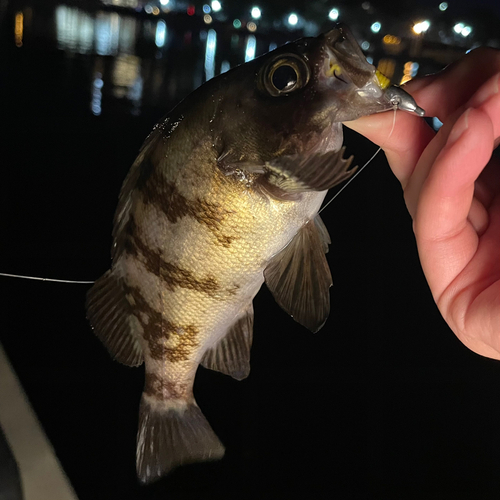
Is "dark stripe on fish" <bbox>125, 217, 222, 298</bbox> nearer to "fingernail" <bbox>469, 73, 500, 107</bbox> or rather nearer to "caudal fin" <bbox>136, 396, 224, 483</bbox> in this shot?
"caudal fin" <bbox>136, 396, 224, 483</bbox>

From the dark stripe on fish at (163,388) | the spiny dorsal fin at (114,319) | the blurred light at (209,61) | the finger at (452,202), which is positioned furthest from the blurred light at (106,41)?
the finger at (452,202)

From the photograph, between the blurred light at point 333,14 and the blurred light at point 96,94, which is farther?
the blurred light at point 333,14

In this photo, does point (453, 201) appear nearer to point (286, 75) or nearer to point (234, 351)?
point (286, 75)

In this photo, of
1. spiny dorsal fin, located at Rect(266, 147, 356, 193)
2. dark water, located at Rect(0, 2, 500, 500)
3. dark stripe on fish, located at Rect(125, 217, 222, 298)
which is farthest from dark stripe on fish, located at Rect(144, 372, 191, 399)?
dark water, located at Rect(0, 2, 500, 500)

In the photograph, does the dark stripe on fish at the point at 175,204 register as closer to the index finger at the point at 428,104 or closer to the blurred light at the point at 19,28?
the index finger at the point at 428,104

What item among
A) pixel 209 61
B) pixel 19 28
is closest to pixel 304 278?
pixel 209 61
